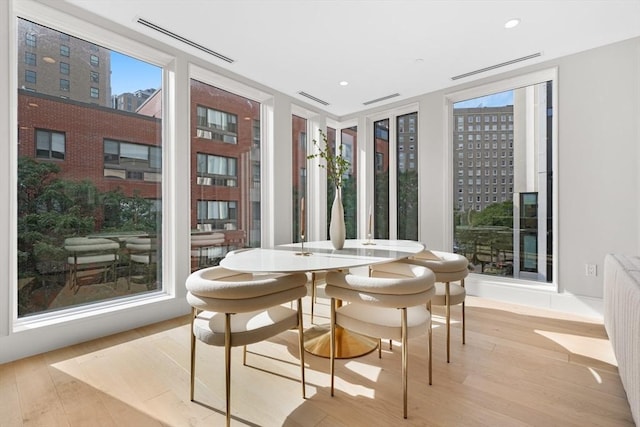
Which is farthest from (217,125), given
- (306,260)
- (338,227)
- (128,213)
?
(306,260)

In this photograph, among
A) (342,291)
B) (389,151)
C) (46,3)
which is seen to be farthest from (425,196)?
(46,3)

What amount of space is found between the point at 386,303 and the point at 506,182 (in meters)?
3.00

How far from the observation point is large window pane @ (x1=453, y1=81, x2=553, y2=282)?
11.3 ft

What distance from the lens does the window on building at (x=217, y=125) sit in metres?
3.36

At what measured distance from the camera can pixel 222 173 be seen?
3.55 meters

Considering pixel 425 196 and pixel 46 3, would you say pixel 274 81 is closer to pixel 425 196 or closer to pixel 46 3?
pixel 46 3

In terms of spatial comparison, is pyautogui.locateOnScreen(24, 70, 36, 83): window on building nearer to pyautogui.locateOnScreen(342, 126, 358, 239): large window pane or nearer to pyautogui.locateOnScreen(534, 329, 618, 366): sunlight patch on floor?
pyautogui.locateOnScreen(342, 126, 358, 239): large window pane

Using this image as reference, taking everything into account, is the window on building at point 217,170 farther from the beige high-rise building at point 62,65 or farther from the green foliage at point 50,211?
the beige high-rise building at point 62,65

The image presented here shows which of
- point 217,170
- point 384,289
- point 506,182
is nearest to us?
point 384,289

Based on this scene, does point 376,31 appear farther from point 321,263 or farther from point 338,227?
point 321,263

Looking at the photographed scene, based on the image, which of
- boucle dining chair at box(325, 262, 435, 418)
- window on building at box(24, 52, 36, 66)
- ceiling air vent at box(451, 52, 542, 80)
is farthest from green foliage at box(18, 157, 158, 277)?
ceiling air vent at box(451, 52, 542, 80)

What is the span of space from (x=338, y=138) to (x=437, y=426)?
445 centimetres

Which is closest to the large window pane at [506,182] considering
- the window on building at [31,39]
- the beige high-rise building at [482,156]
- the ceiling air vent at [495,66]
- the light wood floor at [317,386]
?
the beige high-rise building at [482,156]

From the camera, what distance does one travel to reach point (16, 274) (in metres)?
2.25
